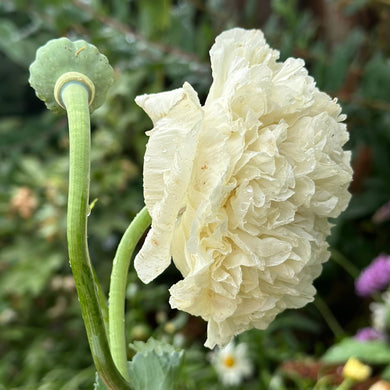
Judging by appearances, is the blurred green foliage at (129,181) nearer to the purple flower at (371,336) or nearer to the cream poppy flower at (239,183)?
the purple flower at (371,336)

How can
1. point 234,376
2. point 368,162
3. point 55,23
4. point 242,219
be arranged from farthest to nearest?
point 368,162 → point 55,23 → point 234,376 → point 242,219

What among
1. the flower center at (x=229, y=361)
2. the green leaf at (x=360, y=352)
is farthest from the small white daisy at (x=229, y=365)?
the green leaf at (x=360, y=352)

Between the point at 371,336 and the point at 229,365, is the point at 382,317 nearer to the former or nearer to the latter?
the point at 371,336

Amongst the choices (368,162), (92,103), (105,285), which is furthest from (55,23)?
(92,103)

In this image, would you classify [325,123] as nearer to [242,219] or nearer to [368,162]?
[242,219]

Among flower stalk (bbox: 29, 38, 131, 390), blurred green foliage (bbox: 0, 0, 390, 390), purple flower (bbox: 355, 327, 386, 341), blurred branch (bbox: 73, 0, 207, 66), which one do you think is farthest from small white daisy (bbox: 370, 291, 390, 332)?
flower stalk (bbox: 29, 38, 131, 390)
